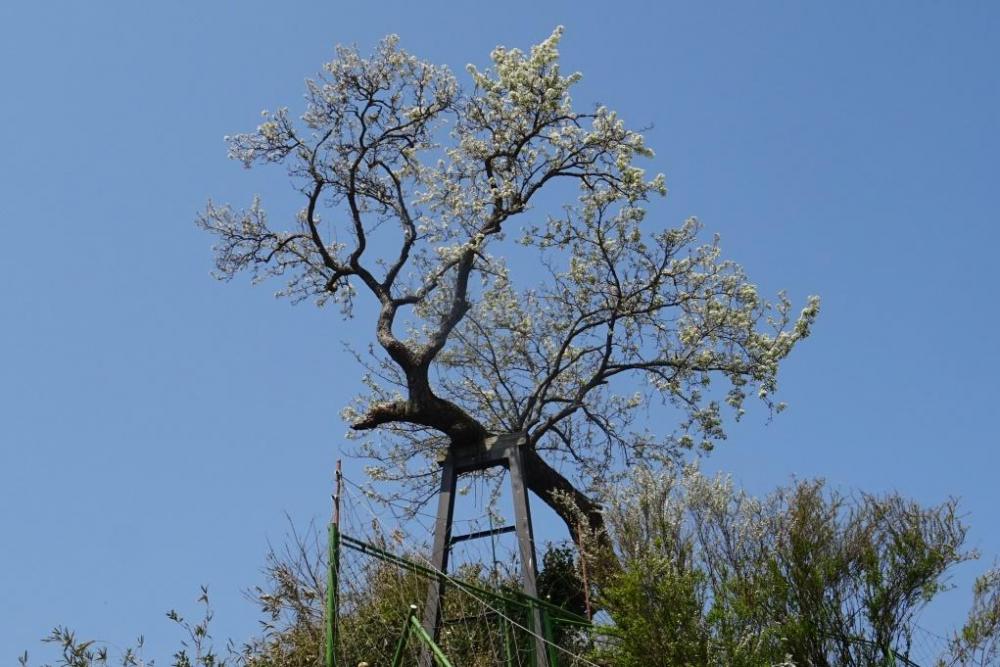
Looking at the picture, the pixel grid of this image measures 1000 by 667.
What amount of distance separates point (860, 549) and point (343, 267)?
612cm

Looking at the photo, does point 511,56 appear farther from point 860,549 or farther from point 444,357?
point 860,549

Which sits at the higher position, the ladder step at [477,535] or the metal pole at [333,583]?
the ladder step at [477,535]

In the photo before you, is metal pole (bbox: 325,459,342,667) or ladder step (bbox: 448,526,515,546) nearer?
metal pole (bbox: 325,459,342,667)

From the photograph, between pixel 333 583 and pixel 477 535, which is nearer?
pixel 333 583

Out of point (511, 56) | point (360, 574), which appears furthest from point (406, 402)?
point (511, 56)

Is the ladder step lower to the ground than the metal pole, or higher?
higher

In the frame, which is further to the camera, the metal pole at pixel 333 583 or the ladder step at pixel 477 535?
the ladder step at pixel 477 535

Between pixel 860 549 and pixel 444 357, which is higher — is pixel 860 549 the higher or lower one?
the lower one

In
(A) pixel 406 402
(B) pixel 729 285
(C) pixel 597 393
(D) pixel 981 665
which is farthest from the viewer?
(C) pixel 597 393

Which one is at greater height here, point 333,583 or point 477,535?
point 477,535

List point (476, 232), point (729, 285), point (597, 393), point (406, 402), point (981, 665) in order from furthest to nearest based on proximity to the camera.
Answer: point (597, 393) → point (729, 285) → point (476, 232) → point (406, 402) → point (981, 665)

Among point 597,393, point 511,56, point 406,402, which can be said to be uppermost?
point 511,56

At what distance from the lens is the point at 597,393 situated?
15.2 m

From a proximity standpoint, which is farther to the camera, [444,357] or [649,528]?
[444,357]
